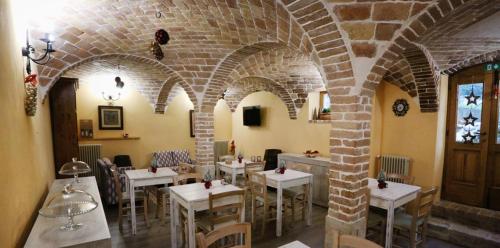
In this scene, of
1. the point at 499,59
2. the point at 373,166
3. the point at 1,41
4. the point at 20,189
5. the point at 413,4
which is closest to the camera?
the point at 1,41

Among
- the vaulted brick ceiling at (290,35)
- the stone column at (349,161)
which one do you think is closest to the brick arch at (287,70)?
the vaulted brick ceiling at (290,35)

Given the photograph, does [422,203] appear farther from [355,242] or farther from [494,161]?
[494,161]

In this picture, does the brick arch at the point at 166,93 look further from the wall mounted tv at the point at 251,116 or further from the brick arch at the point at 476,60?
the brick arch at the point at 476,60

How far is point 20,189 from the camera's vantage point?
1.93 metres

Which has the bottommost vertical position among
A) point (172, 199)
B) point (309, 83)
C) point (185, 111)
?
point (172, 199)

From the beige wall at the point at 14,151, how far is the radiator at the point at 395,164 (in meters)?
5.72

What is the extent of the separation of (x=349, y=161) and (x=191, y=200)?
1856 mm

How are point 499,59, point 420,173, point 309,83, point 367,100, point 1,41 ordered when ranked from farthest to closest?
point 309,83
point 420,173
point 499,59
point 367,100
point 1,41

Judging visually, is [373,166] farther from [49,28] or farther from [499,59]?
[49,28]

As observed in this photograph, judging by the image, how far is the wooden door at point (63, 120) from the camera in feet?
13.9

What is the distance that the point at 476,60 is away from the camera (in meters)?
4.41

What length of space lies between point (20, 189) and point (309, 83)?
5690mm

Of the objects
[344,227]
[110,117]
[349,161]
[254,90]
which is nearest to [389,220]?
[344,227]

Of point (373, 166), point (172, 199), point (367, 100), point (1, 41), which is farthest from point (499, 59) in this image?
point (1, 41)
